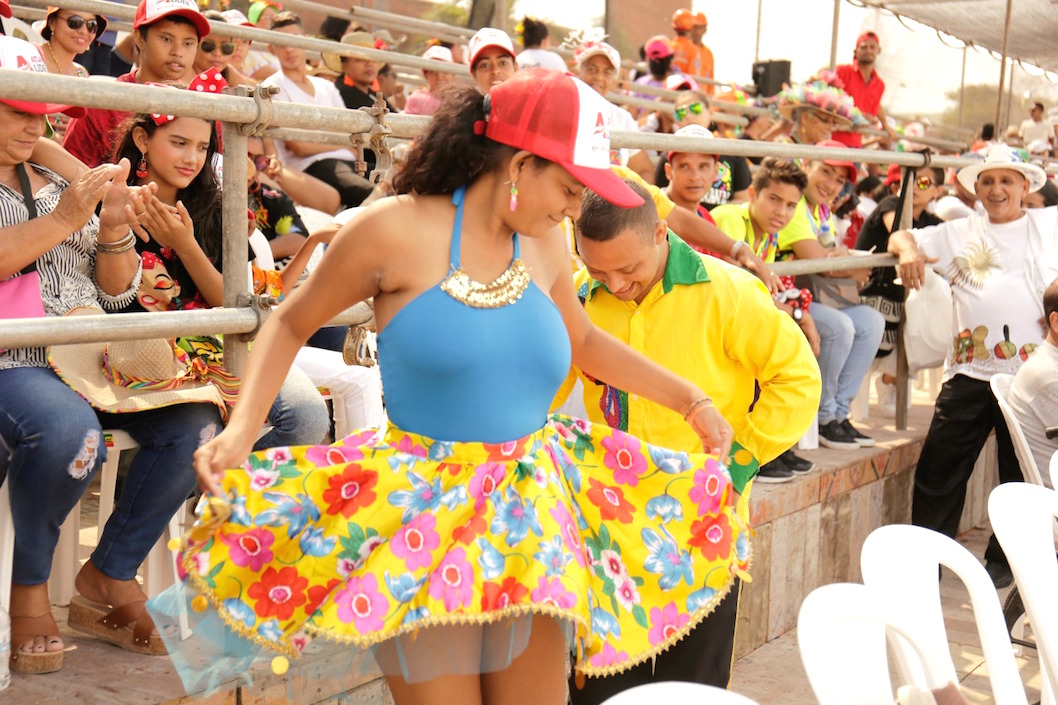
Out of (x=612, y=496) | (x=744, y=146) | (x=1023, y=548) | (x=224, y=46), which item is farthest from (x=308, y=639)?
(x=224, y=46)

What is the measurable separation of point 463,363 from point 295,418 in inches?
51.8

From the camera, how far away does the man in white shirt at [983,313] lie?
18.9ft

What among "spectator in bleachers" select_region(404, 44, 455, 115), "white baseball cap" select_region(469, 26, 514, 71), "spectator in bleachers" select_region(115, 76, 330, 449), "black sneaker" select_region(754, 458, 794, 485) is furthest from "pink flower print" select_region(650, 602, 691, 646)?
"white baseball cap" select_region(469, 26, 514, 71)

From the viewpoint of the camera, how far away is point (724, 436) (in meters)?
2.50

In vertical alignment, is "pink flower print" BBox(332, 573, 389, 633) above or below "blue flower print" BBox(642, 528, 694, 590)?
above

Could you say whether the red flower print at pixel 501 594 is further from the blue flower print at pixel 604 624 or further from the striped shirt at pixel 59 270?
the striped shirt at pixel 59 270

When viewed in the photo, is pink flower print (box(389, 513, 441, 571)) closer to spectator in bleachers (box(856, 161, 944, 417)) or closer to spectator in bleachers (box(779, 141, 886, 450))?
spectator in bleachers (box(779, 141, 886, 450))

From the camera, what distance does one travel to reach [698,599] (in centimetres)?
231

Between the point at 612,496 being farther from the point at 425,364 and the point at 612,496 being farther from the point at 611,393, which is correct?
the point at 611,393

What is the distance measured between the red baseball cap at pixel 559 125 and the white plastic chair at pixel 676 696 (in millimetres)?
995

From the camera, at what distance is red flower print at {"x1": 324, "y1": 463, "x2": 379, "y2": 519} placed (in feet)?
6.92

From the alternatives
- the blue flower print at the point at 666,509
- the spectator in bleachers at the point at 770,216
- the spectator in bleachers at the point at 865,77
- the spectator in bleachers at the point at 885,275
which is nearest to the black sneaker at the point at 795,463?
the spectator in bleachers at the point at 770,216

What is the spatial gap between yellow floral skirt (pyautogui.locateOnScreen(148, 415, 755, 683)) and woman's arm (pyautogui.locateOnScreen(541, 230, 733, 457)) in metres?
0.31

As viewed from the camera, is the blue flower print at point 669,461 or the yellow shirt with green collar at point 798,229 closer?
the blue flower print at point 669,461
